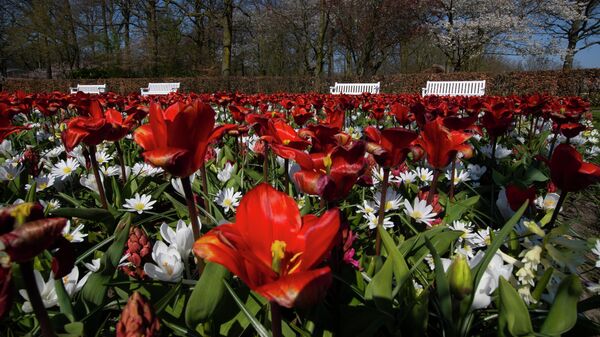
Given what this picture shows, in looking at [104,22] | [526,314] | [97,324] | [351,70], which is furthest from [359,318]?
[104,22]

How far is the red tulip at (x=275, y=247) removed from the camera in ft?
1.99

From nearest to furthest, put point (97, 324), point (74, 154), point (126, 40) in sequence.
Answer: point (97, 324), point (74, 154), point (126, 40)

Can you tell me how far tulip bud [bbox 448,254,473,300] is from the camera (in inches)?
36.6

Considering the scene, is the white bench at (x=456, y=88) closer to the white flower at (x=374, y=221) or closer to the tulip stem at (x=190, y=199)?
the white flower at (x=374, y=221)

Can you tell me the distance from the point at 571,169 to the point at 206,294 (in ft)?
4.10

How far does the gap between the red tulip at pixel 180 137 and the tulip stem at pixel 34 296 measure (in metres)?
0.33

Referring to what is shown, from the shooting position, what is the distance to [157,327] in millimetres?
771

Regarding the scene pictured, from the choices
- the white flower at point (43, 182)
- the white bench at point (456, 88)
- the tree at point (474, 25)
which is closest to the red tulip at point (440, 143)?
the white flower at point (43, 182)

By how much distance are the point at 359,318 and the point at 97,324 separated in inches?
32.5

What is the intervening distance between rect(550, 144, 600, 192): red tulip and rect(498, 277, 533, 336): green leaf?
575 millimetres

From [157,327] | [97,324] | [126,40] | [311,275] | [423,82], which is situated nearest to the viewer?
[311,275]

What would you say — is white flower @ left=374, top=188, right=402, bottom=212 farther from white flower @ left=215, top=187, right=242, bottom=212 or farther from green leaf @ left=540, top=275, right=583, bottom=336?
green leaf @ left=540, top=275, right=583, bottom=336

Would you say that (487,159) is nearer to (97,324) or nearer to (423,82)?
(97,324)

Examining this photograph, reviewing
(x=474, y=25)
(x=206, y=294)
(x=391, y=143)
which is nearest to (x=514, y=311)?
(x=391, y=143)
